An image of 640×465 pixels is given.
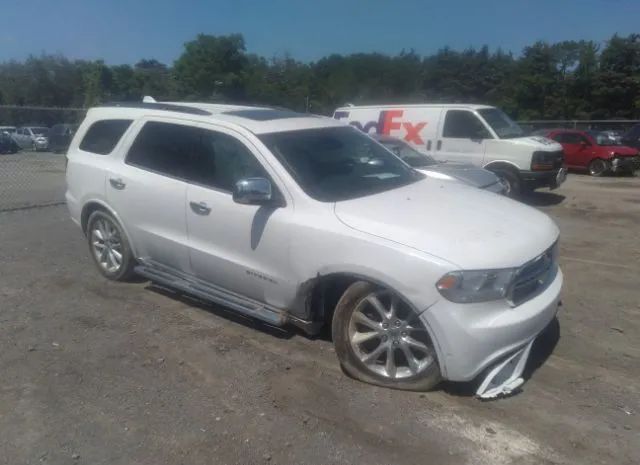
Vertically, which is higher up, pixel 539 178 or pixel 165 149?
pixel 165 149

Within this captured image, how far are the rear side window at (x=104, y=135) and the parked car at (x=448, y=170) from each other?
373 centimetres

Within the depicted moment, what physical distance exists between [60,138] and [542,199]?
2478 centimetres

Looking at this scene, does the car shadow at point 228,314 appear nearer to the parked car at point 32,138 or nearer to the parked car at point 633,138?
the parked car at point 633,138

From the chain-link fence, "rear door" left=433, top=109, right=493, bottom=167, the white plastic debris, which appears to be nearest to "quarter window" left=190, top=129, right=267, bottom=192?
the white plastic debris

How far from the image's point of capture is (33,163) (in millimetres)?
20812

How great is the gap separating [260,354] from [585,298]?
3.25 meters

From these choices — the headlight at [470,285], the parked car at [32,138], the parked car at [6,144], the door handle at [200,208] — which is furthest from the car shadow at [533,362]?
the parked car at [32,138]

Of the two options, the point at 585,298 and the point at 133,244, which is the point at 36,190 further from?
the point at 585,298

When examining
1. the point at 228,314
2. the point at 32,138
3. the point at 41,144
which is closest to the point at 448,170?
the point at 228,314

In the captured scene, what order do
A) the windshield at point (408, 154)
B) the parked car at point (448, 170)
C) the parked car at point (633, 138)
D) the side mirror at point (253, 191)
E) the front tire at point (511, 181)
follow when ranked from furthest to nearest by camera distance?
the parked car at point (633, 138) → the front tire at point (511, 181) → the windshield at point (408, 154) → the parked car at point (448, 170) → the side mirror at point (253, 191)

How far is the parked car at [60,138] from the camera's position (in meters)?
27.9

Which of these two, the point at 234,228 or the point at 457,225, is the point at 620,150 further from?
the point at 234,228

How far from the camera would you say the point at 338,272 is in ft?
11.9

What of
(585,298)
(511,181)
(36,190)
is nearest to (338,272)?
(585,298)
